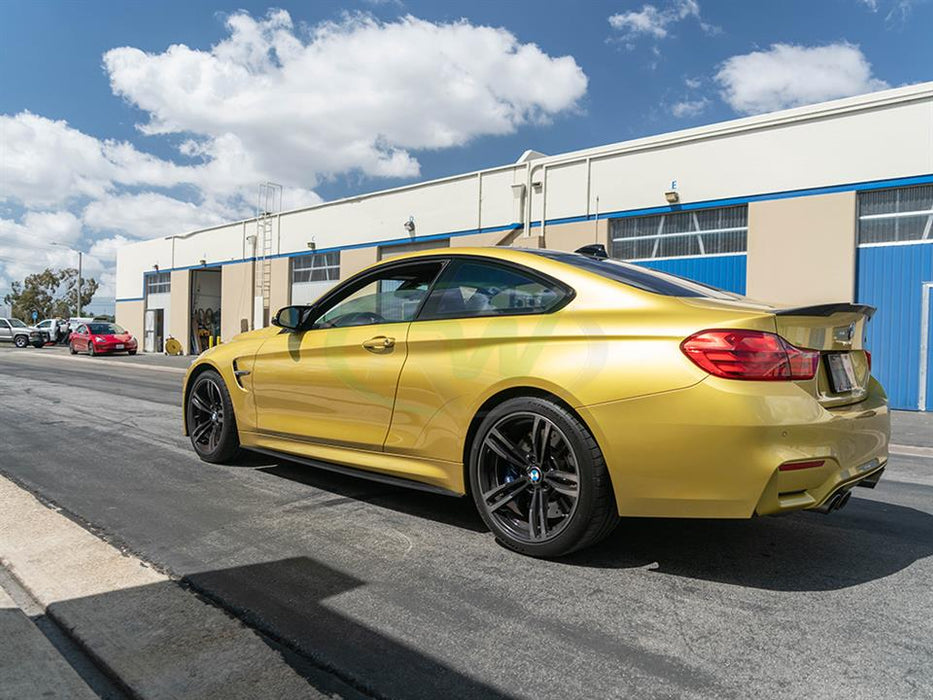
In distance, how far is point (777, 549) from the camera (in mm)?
3275

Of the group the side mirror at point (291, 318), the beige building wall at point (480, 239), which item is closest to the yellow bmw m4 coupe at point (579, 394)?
the side mirror at point (291, 318)

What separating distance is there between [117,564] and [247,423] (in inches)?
70.3

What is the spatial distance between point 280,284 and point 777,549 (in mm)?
27222

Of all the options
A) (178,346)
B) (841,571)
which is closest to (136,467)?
(841,571)

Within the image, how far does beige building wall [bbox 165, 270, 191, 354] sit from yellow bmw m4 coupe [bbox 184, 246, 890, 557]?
32425mm

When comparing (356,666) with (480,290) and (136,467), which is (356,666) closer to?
(480,290)

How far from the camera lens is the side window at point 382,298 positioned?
3857 mm

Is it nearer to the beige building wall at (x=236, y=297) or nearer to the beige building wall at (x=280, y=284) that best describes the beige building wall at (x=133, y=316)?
the beige building wall at (x=236, y=297)

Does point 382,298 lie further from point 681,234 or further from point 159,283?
point 159,283

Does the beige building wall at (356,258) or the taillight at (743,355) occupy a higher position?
the beige building wall at (356,258)

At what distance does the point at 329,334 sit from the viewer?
13.6 ft

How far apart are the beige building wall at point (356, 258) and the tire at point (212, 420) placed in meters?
19.0

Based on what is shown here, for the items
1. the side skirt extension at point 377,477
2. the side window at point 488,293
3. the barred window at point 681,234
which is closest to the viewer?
the side window at point 488,293

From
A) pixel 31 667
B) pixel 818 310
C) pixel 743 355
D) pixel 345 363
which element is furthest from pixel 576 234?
pixel 31 667
